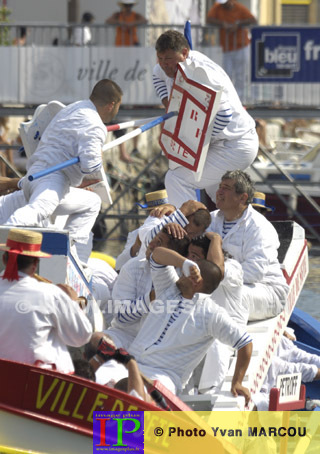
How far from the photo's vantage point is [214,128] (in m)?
8.06

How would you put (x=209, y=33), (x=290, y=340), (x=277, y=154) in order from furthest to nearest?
(x=277, y=154) → (x=209, y=33) → (x=290, y=340)

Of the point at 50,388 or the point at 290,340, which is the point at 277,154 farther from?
the point at 50,388

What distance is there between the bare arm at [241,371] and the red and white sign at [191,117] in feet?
7.25

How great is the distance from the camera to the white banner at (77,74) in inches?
556

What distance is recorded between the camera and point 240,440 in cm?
623

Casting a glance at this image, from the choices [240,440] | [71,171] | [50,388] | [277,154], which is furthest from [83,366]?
[277,154]

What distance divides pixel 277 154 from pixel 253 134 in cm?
1001

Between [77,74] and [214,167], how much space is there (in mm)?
6177

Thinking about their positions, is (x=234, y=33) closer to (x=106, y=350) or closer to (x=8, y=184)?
(x=8, y=184)

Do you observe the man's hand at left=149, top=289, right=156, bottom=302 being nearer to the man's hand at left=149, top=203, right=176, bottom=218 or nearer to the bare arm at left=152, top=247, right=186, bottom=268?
the bare arm at left=152, top=247, right=186, bottom=268

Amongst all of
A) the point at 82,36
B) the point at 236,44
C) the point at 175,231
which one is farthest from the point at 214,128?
the point at 82,36

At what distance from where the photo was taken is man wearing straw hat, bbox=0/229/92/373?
221 inches

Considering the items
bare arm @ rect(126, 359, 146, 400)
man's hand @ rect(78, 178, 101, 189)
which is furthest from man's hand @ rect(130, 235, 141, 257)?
bare arm @ rect(126, 359, 146, 400)

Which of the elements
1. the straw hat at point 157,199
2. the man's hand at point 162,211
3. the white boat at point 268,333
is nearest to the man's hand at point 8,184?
the straw hat at point 157,199
